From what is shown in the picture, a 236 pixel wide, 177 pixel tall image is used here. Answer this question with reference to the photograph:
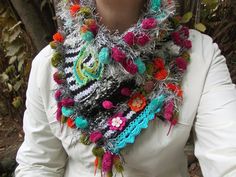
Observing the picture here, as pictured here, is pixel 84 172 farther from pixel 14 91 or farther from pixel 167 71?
pixel 14 91

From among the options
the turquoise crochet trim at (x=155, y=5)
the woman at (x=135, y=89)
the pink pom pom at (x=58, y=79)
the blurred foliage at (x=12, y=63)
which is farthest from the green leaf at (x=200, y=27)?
the blurred foliage at (x=12, y=63)

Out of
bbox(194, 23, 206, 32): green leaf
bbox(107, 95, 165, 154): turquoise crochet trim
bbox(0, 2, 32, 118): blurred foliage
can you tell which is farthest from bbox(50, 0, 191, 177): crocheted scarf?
bbox(0, 2, 32, 118): blurred foliage

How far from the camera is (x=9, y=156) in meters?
2.89

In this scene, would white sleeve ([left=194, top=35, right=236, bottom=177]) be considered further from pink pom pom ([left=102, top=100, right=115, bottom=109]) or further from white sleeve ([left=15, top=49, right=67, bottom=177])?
white sleeve ([left=15, top=49, right=67, bottom=177])

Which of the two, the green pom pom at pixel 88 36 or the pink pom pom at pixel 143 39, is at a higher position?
the green pom pom at pixel 88 36

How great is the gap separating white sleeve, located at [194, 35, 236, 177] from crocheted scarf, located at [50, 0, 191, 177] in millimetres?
81

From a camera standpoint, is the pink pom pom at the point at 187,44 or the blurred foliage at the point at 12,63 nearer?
the pink pom pom at the point at 187,44

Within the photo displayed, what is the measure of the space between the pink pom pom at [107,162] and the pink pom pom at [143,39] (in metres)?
0.35

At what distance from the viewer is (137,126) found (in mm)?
1266

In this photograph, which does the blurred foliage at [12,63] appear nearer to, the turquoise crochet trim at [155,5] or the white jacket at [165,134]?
the white jacket at [165,134]

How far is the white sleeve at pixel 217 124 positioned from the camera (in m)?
1.13

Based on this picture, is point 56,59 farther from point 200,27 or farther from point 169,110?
point 200,27

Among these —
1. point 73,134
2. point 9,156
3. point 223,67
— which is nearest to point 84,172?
point 73,134

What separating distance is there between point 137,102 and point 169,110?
0.11 metres
